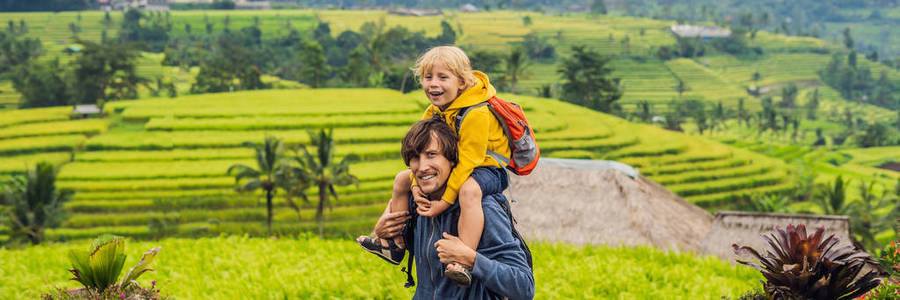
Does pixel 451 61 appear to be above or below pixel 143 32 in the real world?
above

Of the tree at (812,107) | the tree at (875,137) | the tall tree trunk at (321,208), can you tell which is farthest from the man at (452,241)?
the tree at (812,107)

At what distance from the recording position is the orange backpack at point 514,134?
2.98 metres

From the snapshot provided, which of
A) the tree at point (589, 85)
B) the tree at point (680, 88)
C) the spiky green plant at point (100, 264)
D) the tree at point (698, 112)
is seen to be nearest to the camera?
the spiky green plant at point (100, 264)

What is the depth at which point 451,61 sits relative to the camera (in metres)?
2.88

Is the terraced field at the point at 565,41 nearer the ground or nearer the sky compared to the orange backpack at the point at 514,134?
nearer the ground

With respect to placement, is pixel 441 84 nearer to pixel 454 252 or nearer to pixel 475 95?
pixel 475 95

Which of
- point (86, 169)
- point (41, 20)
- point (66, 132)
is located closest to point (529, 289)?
point (86, 169)

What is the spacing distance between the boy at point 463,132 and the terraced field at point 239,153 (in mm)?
23920

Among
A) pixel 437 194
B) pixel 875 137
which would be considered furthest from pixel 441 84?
pixel 875 137

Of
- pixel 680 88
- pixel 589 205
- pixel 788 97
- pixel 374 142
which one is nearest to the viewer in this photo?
pixel 589 205

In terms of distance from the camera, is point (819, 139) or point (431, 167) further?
point (819, 139)

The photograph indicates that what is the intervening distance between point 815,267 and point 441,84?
2739 millimetres

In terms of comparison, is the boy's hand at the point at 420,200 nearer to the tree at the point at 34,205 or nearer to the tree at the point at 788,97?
the tree at the point at 34,205

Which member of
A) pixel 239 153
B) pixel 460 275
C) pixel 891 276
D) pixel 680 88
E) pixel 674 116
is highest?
pixel 460 275
